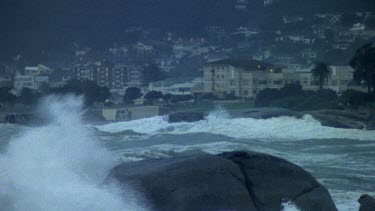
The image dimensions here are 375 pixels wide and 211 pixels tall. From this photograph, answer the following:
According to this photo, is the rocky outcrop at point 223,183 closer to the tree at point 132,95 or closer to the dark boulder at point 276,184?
the dark boulder at point 276,184

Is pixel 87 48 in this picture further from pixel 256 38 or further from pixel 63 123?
pixel 63 123

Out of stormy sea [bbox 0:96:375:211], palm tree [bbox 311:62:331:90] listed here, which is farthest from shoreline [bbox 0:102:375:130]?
palm tree [bbox 311:62:331:90]

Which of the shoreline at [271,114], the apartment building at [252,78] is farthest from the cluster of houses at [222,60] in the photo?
the shoreline at [271,114]

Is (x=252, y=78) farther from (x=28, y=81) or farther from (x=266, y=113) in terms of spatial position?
(x=28, y=81)

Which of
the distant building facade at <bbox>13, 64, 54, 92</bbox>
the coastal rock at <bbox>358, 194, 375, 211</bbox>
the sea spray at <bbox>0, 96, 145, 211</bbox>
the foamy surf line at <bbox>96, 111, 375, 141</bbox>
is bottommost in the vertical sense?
the foamy surf line at <bbox>96, 111, 375, 141</bbox>

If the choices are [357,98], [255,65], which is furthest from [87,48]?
[357,98]

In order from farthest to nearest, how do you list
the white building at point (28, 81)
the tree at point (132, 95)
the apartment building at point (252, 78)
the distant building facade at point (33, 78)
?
the apartment building at point (252, 78) → the tree at point (132, 95) → the distant building facade at point (33, 78) → the white building at point (28, 81)

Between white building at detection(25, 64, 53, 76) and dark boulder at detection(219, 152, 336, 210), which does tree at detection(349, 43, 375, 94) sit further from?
dark boulder at detection(219, 152, 336, 210)
